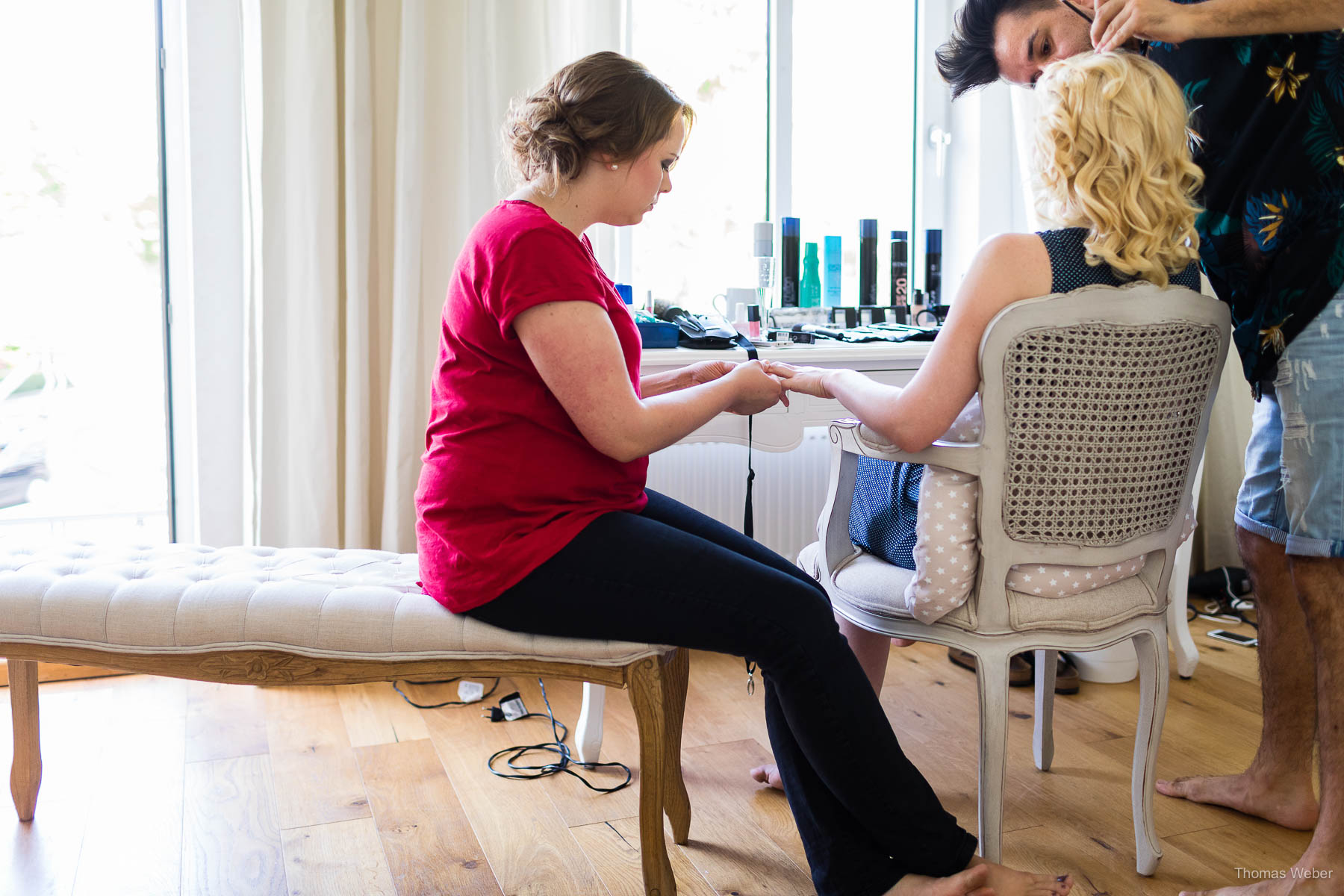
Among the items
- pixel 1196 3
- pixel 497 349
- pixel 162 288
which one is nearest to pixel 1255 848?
pixel 1196 3

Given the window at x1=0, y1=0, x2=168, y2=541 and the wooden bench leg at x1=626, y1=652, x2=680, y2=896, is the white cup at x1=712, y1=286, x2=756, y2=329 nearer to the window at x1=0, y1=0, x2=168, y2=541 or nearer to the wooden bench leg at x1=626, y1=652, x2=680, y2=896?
the window at x1=0, y1=0, x2=168, y2=541

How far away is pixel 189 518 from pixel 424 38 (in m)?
1.33

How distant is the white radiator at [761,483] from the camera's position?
273cm

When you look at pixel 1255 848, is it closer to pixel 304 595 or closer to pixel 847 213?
pixel 304 595

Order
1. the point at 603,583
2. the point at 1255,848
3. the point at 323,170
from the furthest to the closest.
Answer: the point at 323,170 < the point at 1255,848 < the point at 603,583

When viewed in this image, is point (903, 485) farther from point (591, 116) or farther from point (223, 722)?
point (223, 722)

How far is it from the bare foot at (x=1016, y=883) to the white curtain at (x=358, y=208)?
1567 mm

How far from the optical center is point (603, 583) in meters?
1.29

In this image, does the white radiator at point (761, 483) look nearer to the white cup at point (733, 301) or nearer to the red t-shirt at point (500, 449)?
the white cup at point (733, 301)

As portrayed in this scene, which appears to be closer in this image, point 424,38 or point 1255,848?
point 1255,848

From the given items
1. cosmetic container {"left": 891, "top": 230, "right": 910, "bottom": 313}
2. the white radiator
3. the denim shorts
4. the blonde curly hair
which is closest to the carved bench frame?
the blonde curly hair

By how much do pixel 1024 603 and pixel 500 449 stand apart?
0.76 metres

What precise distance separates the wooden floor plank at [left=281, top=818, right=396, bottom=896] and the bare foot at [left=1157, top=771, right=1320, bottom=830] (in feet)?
4.68

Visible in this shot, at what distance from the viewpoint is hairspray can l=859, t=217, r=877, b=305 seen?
9.77 feet
